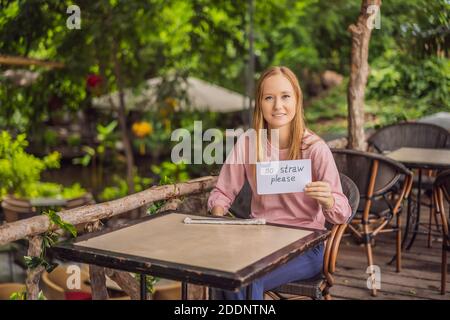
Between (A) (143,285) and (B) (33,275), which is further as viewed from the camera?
(B) (33,275)

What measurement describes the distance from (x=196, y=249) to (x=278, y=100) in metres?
0.84

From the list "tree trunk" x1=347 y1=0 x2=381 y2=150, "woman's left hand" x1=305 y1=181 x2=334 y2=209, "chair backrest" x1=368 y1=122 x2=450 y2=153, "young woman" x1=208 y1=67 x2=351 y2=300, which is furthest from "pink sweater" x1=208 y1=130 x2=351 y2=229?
"chair backrest" x1=368 y1=122 x2=450 y2=153

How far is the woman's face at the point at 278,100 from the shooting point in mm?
2514

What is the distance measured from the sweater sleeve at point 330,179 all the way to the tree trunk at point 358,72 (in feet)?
6.25

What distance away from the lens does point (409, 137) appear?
4926 mm

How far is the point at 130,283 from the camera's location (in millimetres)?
2934

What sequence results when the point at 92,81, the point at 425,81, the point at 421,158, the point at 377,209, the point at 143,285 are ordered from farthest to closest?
the point at 92,81 < the point at 425,81 < the point at 421,158 < the point at 377,209 < the point at 143,285

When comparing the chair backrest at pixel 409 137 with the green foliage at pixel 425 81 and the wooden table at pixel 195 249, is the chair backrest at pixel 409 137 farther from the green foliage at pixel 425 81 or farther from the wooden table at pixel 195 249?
the wooden table at pixel 195 249

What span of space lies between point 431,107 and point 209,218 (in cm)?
440

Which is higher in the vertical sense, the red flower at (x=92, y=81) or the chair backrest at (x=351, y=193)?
the red flower at (x=92, y=81)

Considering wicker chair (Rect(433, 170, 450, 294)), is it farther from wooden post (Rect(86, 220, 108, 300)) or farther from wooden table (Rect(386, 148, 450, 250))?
wooden post (Rect(86, 220, 108, 300))

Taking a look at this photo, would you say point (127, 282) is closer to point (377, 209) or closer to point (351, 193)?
point (351, 193)

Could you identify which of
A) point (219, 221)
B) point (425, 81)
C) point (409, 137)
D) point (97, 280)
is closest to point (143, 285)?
point (219, 221)
